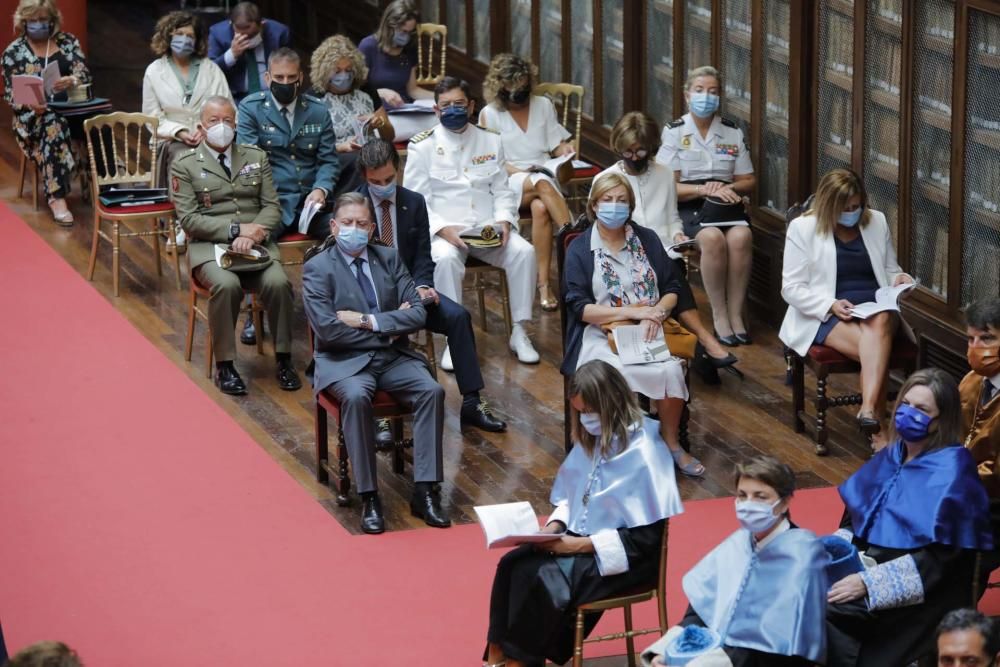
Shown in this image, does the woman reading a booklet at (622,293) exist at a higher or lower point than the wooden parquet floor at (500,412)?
higher

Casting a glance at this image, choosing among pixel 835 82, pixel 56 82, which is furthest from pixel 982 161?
pixel 56 82

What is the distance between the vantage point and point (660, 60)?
9992 mm

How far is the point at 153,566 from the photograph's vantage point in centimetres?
641

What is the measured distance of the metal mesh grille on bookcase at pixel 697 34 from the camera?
9438mm

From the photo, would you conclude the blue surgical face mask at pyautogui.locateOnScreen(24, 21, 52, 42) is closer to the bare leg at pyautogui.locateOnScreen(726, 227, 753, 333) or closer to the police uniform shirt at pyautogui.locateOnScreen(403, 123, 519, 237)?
the police uniform shirt at pyautogui.locateOnScreen(403, 123, 519, 237)

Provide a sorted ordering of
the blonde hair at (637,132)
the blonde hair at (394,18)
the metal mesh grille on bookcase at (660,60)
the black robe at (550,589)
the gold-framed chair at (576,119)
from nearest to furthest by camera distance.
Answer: the black robe at (550,589) → the blonde hair at (637,132) → the gold-framed chair at (576,119) → the metal mesh grille on bookcase at (660,60) → the blonde hair at (394,18)

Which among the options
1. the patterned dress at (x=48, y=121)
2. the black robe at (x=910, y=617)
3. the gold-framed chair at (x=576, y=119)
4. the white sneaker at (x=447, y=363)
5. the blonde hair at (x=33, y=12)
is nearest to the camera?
the black robe at (x=910, y=617)

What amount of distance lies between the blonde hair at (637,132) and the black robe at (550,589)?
10.1 feet

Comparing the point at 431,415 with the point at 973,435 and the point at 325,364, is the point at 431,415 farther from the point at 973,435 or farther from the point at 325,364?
the point at 973,435

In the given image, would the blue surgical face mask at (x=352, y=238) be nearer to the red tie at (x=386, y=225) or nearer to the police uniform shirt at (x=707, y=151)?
the red tie at (x=386, y=225)

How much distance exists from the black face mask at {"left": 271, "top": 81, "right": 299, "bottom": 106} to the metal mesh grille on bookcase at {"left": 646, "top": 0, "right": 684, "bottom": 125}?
228 cm

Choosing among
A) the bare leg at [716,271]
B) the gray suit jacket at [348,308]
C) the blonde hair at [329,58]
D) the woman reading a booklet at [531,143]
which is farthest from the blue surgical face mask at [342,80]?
the gray suit jacket at [348,308]

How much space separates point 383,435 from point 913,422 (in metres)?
2.45

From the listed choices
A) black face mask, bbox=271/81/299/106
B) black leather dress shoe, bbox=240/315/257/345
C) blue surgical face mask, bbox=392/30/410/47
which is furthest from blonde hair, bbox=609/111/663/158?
blue surgical face mask, bbox=392/30/410/47
